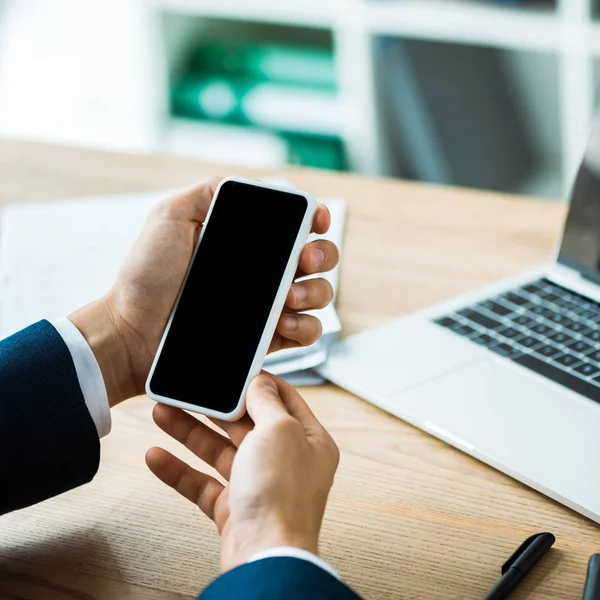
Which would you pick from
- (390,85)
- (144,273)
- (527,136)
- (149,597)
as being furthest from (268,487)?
(527,136)

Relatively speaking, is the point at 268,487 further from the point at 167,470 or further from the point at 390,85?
the point at 390,85

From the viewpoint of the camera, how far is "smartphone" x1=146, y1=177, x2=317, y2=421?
2.05 feet

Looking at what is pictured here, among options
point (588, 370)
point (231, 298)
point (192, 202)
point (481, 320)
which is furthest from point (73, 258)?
point (588, 370)

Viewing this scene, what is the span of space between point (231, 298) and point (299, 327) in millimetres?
66

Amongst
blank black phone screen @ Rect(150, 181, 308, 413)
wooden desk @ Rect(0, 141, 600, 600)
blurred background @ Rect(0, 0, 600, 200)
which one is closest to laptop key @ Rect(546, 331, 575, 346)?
wooden desk @ Rect(0, 141, 600, 600)

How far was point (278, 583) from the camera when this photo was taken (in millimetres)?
442

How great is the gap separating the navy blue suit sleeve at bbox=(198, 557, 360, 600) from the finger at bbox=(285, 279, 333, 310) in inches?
10.2

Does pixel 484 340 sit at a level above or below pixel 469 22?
below

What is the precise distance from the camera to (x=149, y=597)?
53 centimetres

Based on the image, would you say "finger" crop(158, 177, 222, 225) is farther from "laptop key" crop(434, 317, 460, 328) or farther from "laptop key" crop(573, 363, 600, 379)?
"laptop key" crop(573, 363, 600, 379)

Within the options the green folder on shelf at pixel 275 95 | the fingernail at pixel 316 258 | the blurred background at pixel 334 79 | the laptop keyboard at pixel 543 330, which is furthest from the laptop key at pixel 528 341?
the green folder on shelf at pixel 275 95

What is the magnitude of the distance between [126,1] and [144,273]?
1688 millimetres

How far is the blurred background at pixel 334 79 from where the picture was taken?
191 centimetres

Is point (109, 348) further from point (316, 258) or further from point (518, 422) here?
point (518, 422)
